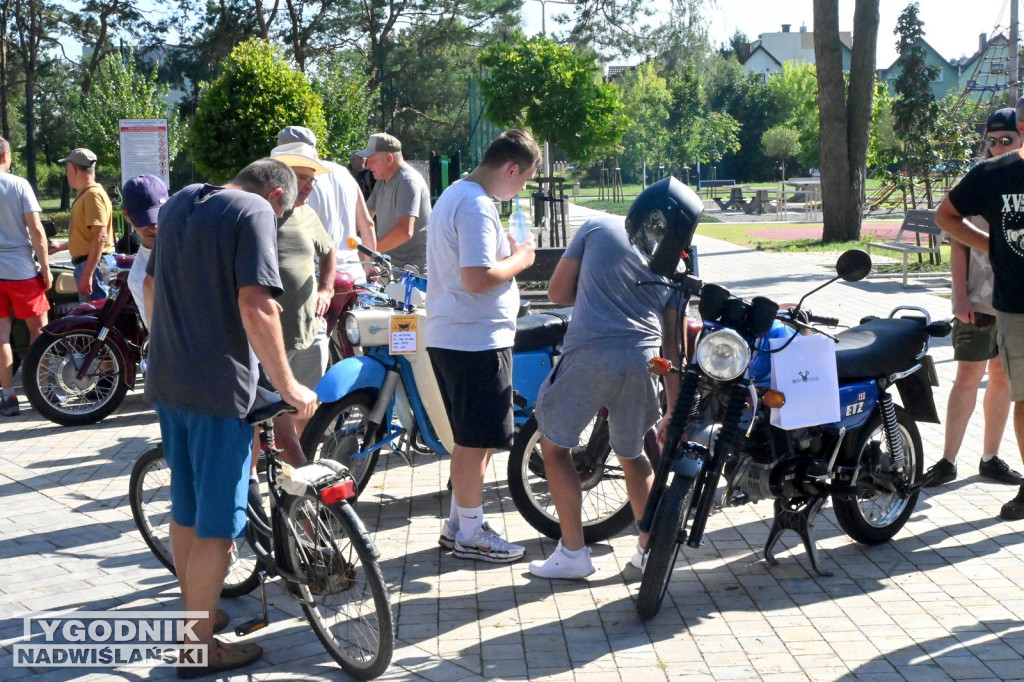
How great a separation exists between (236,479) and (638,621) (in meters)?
1.65

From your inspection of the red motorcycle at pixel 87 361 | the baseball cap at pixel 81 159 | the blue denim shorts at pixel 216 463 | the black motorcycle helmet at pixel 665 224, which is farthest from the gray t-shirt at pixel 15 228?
the black motorcycle helmet at pixel 665 224

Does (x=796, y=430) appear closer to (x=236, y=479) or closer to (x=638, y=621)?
(x=638, y=621)

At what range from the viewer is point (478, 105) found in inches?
1204

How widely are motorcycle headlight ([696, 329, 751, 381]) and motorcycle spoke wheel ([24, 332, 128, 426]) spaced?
5.40m

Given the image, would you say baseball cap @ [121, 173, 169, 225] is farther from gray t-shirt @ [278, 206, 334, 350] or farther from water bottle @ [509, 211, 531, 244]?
water bottle @ [509, 211, 531, 244]

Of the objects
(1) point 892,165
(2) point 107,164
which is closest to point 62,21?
(2) point 107,164

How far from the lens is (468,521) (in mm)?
5379

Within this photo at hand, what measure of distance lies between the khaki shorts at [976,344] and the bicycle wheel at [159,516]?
3722mm

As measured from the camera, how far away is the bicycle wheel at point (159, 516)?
16.1 feet

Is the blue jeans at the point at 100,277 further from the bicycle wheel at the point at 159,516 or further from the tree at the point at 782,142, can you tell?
the tree at the point at 782,142

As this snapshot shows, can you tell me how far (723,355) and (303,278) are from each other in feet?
7.44

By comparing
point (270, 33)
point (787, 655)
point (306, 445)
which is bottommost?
point (787, 655)

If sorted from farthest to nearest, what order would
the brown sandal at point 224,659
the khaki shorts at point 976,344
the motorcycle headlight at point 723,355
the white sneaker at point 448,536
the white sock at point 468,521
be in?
the khaki shorts at point 976,344, the white sneaker at point 448,536, the white sock at point 468,521, the motorcycle headlight at point 723,355, the brown sandal at point 224,659

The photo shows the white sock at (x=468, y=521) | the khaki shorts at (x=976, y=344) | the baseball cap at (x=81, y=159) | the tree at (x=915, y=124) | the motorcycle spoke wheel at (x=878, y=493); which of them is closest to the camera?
the motorcycle spoke wheel at (x=878, y=493)
